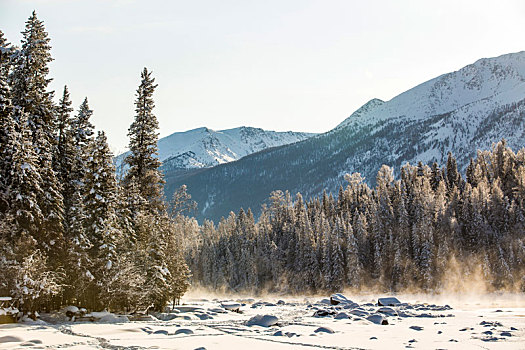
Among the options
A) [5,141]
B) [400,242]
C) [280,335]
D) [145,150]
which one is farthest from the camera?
[400,242]

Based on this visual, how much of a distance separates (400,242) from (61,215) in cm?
6486

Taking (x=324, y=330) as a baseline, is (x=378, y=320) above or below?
below

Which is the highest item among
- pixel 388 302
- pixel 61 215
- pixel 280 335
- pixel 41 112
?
pixel 41 112

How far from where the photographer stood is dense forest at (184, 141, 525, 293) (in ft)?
246

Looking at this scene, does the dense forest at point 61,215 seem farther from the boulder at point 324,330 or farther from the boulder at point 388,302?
the boulder at point 388,302

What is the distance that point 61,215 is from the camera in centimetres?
3056

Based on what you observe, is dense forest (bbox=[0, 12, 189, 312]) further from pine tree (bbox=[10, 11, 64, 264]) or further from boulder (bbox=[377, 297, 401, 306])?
boulder (bbox=[377, 297, 401, 306])

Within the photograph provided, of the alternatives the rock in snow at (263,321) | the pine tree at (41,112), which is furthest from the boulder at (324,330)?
the pine tree at (41,112)

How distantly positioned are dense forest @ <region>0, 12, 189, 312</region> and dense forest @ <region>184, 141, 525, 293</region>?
50.2 m

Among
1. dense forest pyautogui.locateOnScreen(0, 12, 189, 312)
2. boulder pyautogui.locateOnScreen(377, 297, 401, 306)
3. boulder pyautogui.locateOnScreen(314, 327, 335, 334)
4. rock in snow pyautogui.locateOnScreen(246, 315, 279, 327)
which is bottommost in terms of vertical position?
boulder pyautogui.locateOnScreen(377, 297, 401, 306)

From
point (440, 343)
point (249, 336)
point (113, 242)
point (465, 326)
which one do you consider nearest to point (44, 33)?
point (113, 242)

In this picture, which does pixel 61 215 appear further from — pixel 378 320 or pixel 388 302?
pixel 388 302

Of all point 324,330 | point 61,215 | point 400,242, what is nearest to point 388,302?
point 324,330

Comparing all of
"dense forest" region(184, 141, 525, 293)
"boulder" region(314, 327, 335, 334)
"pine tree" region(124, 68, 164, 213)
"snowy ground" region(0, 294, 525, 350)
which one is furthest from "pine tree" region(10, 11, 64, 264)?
"dense forest" region(184, 141, 525, 293)
